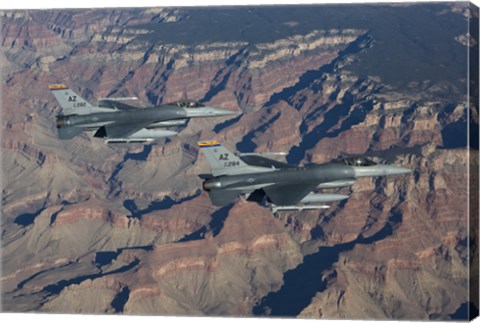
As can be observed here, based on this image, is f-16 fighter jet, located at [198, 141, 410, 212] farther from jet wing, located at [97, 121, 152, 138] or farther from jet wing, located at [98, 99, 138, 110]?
jet wing, located at [98, 99, 138, 110]

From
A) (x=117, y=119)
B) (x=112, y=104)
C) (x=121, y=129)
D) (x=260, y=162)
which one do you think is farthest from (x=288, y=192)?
(x=112, y=104)

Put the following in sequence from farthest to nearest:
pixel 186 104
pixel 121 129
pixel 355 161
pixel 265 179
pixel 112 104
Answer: pixel 112 104
pixel 186 104
pixel 121 129
pixel 355 161
pixel 265 179

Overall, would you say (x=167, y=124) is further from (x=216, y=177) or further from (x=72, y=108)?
(x=216, y=177)

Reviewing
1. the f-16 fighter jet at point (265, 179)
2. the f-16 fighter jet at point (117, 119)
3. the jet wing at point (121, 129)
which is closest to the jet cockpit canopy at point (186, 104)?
the f-16 fighter jet at point (117, 119)

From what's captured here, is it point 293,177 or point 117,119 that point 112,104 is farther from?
point 293,177

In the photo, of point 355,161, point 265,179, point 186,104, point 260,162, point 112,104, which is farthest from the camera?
point 112,104

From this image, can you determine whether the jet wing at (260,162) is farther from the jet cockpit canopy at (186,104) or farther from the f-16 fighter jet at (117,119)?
the jet cockpit canopy at (186,104)
